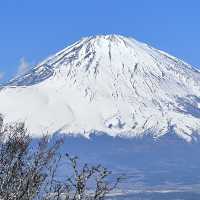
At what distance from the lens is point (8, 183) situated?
21.2m

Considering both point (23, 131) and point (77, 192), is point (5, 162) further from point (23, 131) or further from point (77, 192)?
point (77, 192)

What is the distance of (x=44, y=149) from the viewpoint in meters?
22.5

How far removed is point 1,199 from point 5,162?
3.52 metres

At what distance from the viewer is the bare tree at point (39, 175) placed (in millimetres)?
19688

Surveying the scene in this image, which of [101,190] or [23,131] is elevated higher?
[23,131]

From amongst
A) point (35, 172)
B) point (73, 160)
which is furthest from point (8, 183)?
point (73, 160)

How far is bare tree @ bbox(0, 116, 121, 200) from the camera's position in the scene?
1969 centimetres

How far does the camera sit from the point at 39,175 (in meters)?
21.4

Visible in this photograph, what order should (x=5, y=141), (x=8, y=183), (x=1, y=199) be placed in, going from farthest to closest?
(x=5, y=141) → (x=8, y=183) → (x=1, y=199)

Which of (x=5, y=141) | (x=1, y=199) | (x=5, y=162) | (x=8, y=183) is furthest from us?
(x=5, y=141)

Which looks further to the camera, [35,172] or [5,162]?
[5,162]

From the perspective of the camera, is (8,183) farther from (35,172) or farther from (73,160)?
(73,160)

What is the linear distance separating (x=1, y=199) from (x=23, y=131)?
15.5ft

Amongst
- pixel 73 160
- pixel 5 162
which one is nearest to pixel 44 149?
pixel 5 162
